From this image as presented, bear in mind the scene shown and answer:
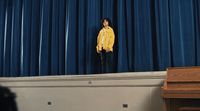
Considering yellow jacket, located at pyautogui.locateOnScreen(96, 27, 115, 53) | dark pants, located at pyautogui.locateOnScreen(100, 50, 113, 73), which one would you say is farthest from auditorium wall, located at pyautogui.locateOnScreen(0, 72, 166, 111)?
yellow jacket, located at pyautogui.locateOnScreen(96, 27, 115, 53)

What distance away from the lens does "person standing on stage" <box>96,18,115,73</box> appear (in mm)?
3123

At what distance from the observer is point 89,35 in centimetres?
343

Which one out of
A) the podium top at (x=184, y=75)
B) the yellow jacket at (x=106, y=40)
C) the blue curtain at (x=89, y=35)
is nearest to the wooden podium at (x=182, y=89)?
the podium top at (x=184, y=75)

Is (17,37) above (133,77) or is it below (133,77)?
above

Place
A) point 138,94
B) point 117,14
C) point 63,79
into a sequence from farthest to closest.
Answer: point 63,79 → point 117,14 → point 138,94

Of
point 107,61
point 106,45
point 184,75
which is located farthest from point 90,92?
point 184,75

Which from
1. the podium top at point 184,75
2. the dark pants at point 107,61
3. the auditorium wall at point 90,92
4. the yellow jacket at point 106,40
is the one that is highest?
the yellow jacket at point 106,40

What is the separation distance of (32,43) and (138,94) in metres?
1.70

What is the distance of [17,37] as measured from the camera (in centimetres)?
405

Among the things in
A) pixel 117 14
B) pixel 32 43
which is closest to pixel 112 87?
pixel 117 14

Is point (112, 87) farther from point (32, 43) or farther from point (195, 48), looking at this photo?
point (32, 43)

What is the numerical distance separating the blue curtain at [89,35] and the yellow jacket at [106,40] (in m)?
0.11

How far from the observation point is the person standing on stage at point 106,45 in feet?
10.2

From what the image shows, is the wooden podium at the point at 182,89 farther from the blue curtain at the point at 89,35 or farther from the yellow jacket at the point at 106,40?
the yellow jacket at the point at 106,40
